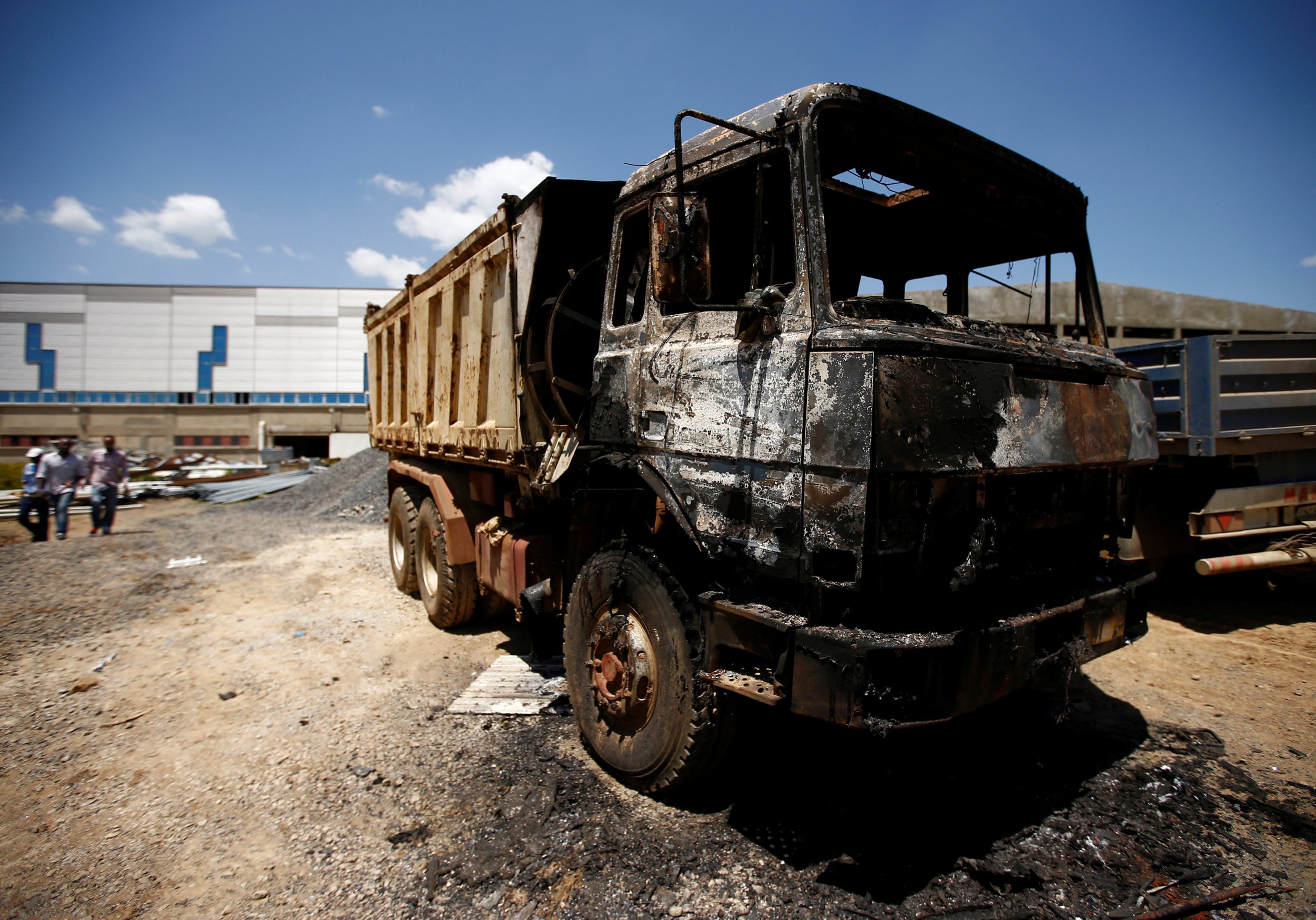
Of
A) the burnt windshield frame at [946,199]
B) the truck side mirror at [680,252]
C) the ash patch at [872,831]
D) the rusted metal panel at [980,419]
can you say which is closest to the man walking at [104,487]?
the ash patch at [872,831]

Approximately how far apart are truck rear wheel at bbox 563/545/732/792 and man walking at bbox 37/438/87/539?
11.6 meters

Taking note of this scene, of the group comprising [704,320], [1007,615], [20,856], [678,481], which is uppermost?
[704,320]

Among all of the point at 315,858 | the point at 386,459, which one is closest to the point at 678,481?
the point at 315,858

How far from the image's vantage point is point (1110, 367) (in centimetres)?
290

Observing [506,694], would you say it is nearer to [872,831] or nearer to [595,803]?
[595,803]

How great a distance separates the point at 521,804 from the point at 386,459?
47.2 ft

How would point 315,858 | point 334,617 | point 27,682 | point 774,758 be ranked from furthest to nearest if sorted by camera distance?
point 334,617 < point 27,682 < point 774,758 < point 315,858

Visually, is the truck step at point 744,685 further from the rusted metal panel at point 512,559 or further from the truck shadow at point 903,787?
the rusted metal panel at point 512,559

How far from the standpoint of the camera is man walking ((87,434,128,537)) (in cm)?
1072

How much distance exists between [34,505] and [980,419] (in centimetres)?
1392

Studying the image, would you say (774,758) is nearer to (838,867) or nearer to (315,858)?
(838,867)

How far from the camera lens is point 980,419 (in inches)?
89.2

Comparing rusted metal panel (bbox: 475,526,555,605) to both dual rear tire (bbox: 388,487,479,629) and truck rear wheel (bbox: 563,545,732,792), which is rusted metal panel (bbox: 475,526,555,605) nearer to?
dual rear tire (bbox: 388,487,479,629)

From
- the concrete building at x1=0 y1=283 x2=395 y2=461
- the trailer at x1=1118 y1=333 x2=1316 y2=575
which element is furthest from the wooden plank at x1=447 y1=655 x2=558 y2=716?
the concrete building at x1=0 y1=283 x2=395 y2=461
